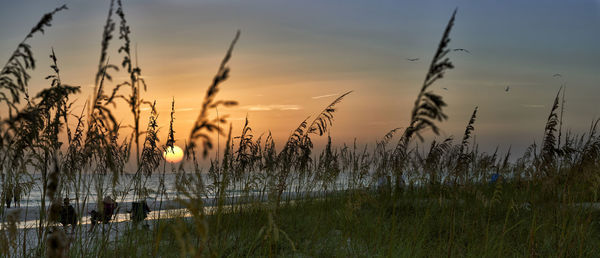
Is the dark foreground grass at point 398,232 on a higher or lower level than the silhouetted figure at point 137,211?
lower

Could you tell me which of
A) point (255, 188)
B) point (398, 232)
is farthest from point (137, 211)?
point (398, 232)

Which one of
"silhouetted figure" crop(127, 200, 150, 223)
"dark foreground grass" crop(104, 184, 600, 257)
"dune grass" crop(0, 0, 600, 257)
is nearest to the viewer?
"dune grass" crop(0, 0, 600, 257)

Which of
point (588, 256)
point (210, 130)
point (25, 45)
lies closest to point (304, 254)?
point (588, 256)

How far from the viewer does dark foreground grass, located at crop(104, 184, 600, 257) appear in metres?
4.66

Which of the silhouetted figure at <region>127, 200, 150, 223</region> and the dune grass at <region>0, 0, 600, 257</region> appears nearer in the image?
the dune grass at <region>0, 0, 600, 257</region>

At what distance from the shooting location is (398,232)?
265 inches

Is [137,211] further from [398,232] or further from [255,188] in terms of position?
[398,232]

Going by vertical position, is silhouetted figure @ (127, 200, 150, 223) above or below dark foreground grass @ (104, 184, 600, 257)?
above

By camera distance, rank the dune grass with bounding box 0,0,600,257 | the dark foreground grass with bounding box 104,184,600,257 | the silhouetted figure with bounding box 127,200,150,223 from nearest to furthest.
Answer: the dune grass with bounding box 0,0,600,257 < the dark foreground grass with bounding box 104,184,600,257 < the silhouetted figure with bounding box 127,200,150,223

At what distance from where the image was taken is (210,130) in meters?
1.28

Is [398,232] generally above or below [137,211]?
below

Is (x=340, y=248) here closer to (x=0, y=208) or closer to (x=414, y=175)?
(x=0, y=208)

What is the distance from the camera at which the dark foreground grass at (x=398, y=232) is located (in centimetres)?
466

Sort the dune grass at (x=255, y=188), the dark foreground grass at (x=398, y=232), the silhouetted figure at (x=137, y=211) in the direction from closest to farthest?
the dune grass at (x=255, y=188) < the dark foreground grass at (x=398, y=232) < the silhouetted figure at (x=137, y=211)
